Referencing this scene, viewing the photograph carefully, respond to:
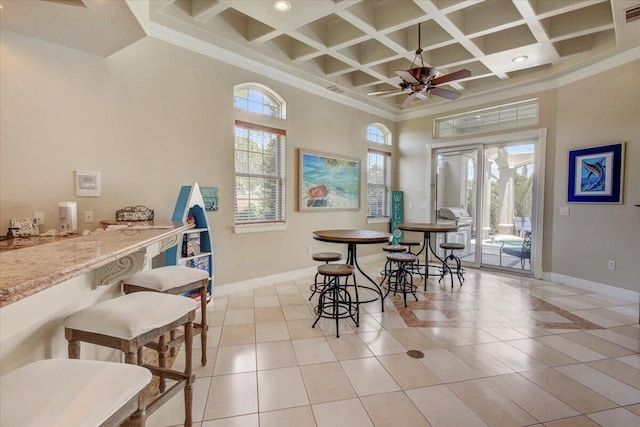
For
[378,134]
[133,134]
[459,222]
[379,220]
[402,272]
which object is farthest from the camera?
[378,134]

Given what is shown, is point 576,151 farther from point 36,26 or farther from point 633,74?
point 36,26

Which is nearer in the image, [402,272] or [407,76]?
[407,76]

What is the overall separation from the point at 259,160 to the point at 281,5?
1990 millimetres

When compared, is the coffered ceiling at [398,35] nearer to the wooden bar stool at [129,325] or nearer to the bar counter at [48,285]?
the bar counter at [48,285]

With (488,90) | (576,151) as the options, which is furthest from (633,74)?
(488,90)

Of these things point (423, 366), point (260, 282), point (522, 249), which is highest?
point (522, 249)

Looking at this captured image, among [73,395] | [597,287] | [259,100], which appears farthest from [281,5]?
[597,287]

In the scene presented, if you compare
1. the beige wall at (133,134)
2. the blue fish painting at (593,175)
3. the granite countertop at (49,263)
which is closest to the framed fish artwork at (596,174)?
the blue fish painting at (593,175)

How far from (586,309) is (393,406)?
3179mm

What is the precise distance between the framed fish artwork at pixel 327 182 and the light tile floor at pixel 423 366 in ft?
6.14

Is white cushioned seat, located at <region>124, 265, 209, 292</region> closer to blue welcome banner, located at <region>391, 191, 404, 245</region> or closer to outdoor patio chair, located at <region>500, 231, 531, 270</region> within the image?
blue welcome banner, located at <region>391, 191, 404, 245</region>

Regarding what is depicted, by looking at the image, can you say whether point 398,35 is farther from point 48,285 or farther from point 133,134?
point 48,285

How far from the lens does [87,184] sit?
2.91 metres

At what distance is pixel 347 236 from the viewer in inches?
129
